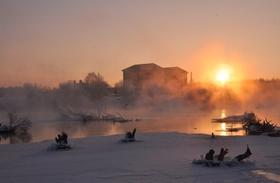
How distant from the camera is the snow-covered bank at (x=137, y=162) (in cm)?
1602

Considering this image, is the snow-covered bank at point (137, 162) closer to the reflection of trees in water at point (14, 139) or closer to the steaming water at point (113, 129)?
the reflection of trees in water at point (14, 139)

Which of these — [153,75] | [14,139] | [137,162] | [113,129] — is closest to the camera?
[137,162]

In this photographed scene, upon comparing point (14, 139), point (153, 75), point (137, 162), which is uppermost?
point (153, 75)

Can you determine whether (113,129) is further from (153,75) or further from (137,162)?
(153,75)

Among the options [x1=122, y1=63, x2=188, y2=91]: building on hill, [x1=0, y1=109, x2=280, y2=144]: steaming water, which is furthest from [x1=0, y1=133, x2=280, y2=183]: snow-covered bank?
[x1=122, y1=63, x2=188, y2=91]: building on hill

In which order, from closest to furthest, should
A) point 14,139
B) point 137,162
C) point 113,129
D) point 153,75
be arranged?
point 137,162, point 14,139, point 113,129, point 153,75

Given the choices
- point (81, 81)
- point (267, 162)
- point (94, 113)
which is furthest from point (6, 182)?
point (81, 81)

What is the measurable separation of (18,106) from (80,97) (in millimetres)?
12169

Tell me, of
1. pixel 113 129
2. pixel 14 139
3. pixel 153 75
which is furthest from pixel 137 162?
pixel 153 75

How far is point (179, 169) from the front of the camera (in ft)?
57.0

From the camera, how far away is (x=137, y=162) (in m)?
19.3

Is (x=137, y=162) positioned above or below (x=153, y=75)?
below

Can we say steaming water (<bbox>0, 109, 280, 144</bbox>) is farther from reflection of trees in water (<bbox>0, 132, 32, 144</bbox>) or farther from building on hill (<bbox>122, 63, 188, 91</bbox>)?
building on hill (<bbox>122, 63, 188, 91</bbox>)

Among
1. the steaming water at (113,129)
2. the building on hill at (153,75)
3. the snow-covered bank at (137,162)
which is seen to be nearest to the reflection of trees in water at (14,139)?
the steaming water at (113,129)
